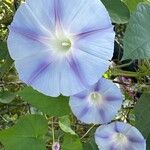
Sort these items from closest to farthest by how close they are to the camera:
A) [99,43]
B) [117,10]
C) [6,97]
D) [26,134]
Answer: [99,43], [117,10], [26,134], [6,97]

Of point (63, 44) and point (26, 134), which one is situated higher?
point (63, 44)

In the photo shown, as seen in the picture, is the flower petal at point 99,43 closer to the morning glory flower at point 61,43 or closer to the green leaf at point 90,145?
the morning glory flower at point 61,43

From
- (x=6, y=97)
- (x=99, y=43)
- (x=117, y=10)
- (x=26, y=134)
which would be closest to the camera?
(x=99, y=43)

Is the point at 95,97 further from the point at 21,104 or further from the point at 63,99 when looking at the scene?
the point at 21,104

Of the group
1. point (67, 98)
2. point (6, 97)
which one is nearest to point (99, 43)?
point (67, 98)

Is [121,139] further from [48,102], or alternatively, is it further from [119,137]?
[48,102]

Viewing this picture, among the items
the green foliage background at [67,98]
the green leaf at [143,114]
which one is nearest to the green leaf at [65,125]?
the green foliage background at [67,98]
